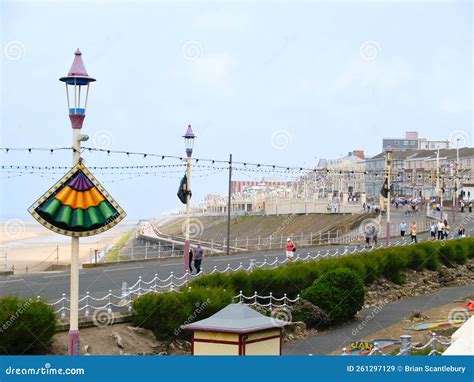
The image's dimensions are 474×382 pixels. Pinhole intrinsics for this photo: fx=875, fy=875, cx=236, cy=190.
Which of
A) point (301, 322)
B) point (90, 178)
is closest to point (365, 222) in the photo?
point (301, 322)

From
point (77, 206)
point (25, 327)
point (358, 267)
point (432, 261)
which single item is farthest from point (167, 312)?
point (432, 261)

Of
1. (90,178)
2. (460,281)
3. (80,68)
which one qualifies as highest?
(80,68)

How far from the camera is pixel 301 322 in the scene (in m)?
29.7

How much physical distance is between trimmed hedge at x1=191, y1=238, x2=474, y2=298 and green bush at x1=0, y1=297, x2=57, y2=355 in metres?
7.78

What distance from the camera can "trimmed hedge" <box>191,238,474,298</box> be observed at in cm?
2969

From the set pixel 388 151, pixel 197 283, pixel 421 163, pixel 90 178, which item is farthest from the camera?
pixel 421 163

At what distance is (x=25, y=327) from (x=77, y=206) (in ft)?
24.3

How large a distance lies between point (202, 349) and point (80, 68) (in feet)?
15.9

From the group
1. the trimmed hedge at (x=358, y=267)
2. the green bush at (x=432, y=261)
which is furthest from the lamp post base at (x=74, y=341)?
the green bush at (x=432, y=261)

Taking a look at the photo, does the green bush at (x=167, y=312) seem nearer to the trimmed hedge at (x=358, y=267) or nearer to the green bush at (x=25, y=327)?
the trimmed hedge at (x=358, y=267)

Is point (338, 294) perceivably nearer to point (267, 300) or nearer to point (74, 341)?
point (267, 300)

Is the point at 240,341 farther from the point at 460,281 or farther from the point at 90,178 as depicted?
the point at 460,281

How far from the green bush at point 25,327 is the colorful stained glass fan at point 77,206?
276 inches

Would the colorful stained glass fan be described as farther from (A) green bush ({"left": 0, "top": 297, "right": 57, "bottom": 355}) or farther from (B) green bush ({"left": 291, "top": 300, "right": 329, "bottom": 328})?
(B) green bush ({"left": 291, "top": 300, "right": 329, "bottom": 328})
